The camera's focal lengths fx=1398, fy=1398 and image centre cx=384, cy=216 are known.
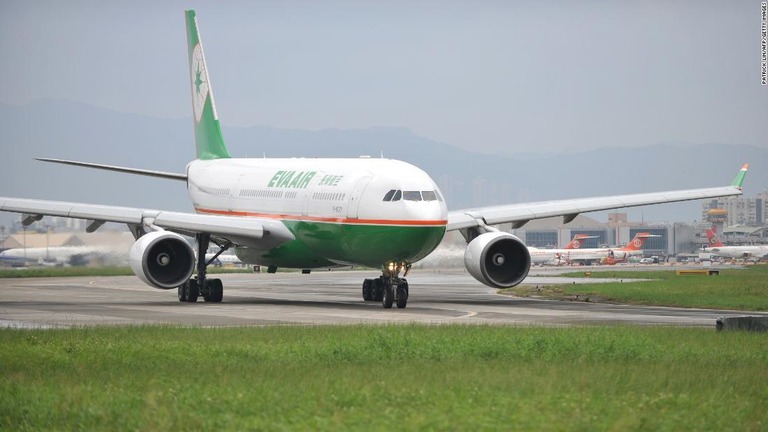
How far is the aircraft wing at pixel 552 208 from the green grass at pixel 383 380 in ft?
51.4

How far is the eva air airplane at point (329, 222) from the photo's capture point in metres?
36.8

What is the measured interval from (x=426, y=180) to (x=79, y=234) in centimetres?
3182

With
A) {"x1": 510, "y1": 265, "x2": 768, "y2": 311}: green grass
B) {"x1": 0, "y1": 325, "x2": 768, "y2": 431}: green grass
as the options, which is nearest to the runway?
{"x1": 510, "y1": 265, "x2": 768, "y2": 311}: green grass

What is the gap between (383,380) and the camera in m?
17.9

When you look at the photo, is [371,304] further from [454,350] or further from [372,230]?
[454,350]

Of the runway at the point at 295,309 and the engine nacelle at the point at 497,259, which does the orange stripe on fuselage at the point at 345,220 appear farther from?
the engine nacelle at the point at 497,259

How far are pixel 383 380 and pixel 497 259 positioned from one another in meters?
21.9

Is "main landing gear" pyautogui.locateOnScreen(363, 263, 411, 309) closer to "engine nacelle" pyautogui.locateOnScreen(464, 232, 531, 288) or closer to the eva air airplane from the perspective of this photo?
the eva air airplane

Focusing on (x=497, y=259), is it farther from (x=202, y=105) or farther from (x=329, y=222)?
(x=202, y=105)

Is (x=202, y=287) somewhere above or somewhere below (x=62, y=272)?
below

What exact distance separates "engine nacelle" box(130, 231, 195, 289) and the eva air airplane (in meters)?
0.03

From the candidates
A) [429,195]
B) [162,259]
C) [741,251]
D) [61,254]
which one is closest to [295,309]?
[162,259]

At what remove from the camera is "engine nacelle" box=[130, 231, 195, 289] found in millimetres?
37656

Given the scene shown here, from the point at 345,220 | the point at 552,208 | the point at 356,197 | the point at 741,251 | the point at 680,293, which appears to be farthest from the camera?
the point at 741,251
